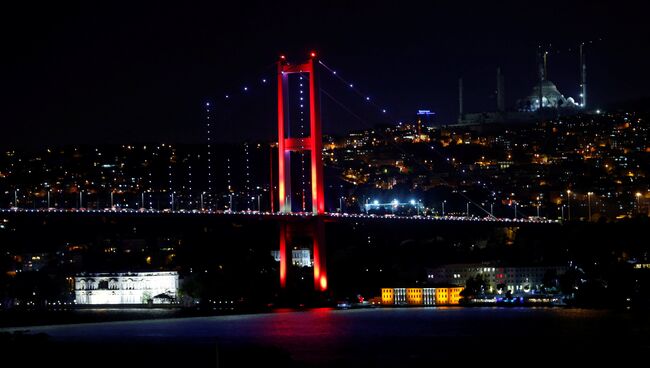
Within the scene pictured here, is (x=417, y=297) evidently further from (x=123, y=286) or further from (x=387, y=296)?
(x=123, y=286)

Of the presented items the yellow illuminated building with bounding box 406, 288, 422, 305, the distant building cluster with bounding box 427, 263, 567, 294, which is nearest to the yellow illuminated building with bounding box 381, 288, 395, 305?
the yellow illuminated building with bounding box 406, 288, 422, 305

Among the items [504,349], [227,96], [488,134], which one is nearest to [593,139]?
[488,134]

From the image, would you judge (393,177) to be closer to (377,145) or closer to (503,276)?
(377,145)

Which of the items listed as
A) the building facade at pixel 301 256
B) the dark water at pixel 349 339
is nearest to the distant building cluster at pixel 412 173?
the building facade at pixel 301 256

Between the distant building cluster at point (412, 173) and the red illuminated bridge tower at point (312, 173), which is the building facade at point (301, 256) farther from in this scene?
the red illuminated bridge tower at point (312, 173)

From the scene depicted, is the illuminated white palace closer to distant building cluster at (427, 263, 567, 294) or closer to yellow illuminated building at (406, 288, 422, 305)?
yellow illuminated building at (406, 288, 422, 305)

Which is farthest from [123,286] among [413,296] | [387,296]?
[413,296]
